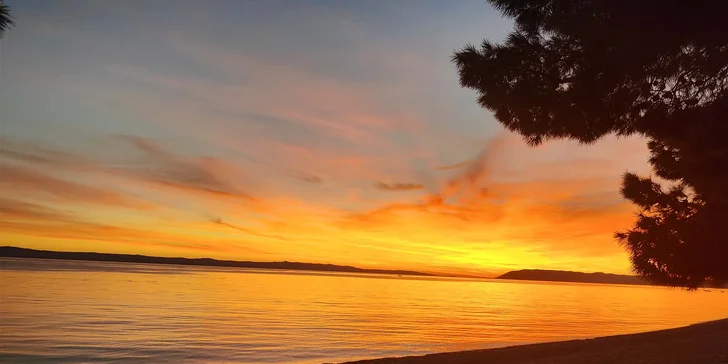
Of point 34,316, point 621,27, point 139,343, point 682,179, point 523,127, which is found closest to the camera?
point 621,27

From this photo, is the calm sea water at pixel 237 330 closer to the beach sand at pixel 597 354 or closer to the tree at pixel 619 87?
the beach sand at pixel 597 354

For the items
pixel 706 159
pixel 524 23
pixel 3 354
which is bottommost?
pixel 3 354

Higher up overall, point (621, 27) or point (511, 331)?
point (621, 27)

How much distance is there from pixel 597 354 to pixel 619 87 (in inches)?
259

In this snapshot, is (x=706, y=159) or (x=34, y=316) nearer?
(x=706, y=159)

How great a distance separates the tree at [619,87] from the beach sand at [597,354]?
2.52 m

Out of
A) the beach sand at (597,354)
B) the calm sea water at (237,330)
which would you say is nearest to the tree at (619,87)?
the beach sand at (597,354)

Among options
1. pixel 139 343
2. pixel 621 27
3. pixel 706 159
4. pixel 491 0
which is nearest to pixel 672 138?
pixel 706 159

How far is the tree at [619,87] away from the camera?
876 cm

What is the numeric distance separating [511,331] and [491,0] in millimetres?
17350

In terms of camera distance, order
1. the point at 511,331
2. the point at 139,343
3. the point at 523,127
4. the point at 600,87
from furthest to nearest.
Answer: the point at 511,331
the point at 139,343
the point at 523,127
the point at 600,87

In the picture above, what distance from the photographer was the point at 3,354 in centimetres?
1429

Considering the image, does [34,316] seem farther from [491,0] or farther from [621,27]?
[621,27]

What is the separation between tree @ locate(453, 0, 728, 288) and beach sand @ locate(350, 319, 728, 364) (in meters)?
2.52
